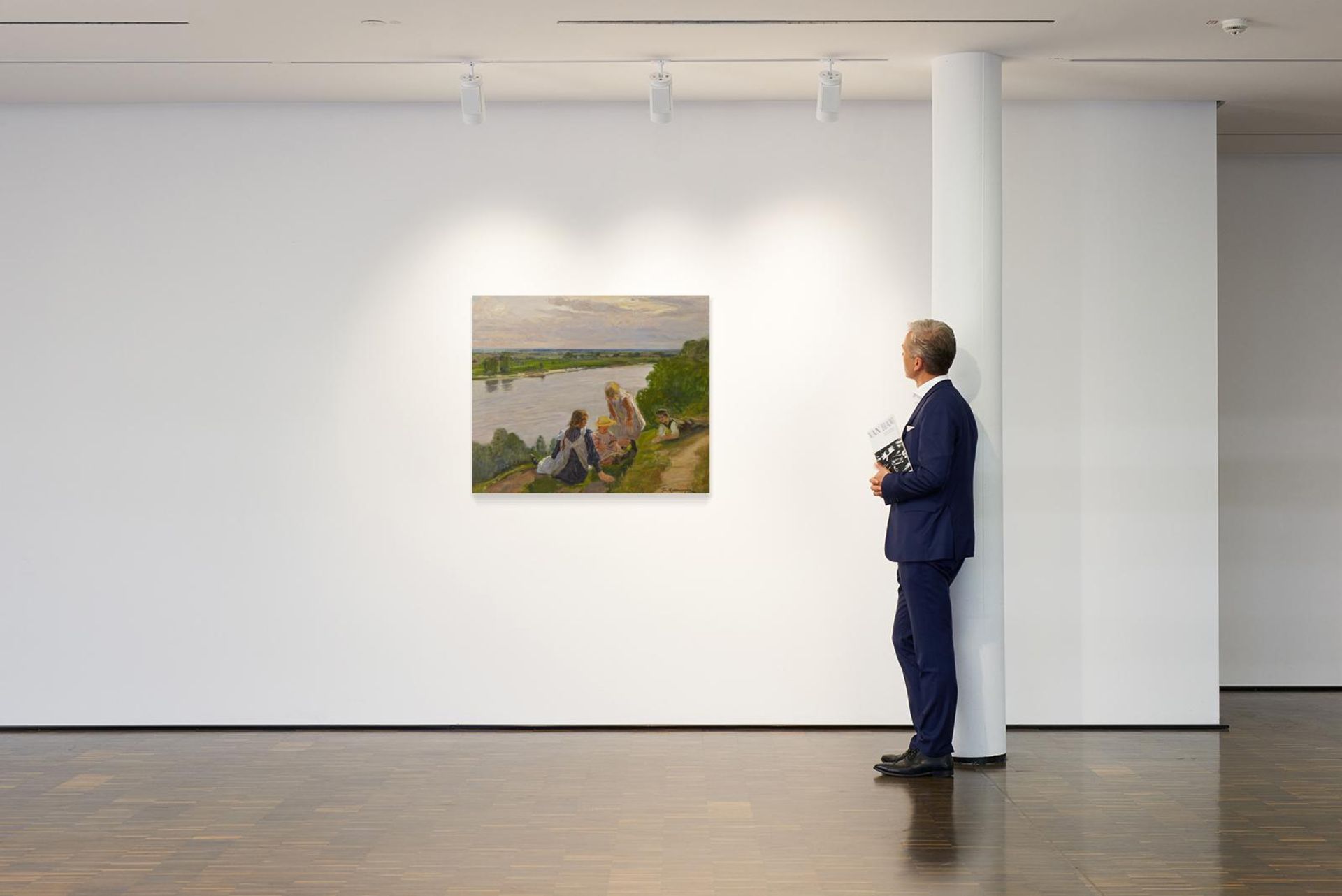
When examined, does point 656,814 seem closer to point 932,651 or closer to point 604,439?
point 932,651

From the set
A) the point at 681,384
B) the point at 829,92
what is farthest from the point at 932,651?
the point at 829,92

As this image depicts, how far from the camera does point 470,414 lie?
6.79 m

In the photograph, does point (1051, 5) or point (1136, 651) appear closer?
point (1051, 5)

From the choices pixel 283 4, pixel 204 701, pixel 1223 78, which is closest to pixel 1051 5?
pixel 1223 78

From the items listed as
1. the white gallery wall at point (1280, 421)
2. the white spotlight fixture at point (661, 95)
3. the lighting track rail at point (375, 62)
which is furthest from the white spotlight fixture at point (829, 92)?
the white gallery wall at point (1280, 421)

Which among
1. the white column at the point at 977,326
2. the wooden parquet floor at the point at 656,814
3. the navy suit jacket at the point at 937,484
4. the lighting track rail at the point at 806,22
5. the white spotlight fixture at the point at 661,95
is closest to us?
the wooden parquet floor at the point at 656,814

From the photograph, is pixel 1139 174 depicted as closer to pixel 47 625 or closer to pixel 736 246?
pixel 736 246

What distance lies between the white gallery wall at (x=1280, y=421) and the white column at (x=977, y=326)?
9.32 feet

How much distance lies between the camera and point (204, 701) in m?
6.72

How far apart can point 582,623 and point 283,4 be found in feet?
11.0

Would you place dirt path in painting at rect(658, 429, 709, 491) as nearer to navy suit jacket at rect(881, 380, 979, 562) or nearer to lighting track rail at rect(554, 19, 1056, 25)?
navy suit jacket at rect(881, 380, 979, 562)

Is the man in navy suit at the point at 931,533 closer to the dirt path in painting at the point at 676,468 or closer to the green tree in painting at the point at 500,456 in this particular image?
the dirt path in painting at the point at 676,468

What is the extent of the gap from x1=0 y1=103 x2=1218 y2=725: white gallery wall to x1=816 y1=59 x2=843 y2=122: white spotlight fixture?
77cm

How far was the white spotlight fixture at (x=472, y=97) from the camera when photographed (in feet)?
20.0
